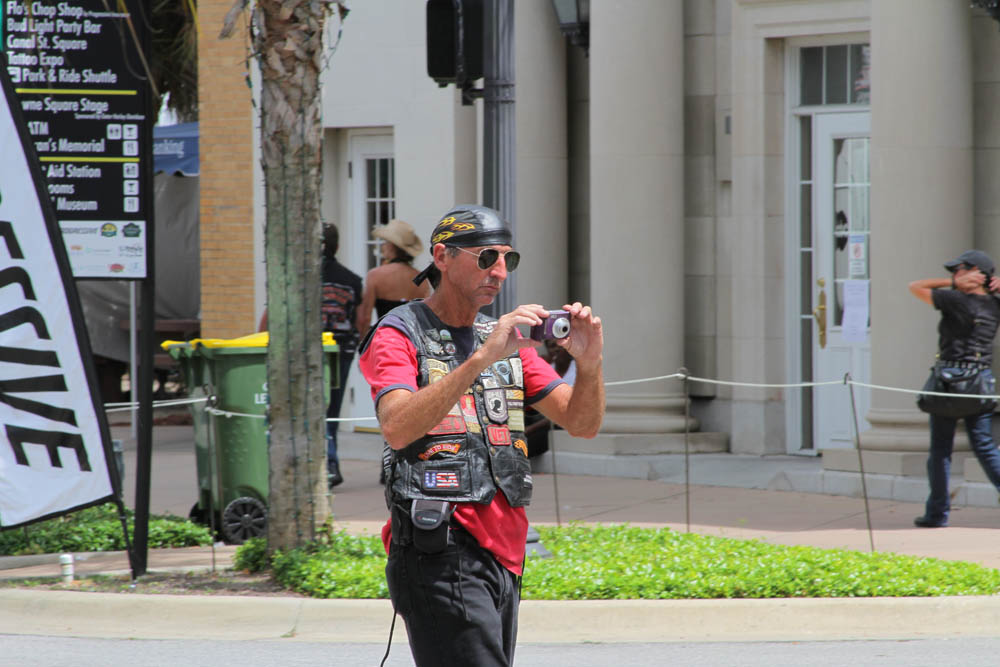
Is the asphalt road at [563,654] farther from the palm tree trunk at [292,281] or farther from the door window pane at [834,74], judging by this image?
the door window pane at [834,74]

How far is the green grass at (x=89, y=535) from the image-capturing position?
923 centimetres

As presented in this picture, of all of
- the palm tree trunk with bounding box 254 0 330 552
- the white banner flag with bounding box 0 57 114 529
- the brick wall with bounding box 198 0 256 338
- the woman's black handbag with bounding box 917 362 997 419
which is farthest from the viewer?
the brick wall with bounding box 198 0 256 338

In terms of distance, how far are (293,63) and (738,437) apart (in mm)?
6128

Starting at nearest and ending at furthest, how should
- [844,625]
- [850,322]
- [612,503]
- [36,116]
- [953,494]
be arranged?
[844,625]
[36,116]
[953,494]
[612,503]
[850,322]

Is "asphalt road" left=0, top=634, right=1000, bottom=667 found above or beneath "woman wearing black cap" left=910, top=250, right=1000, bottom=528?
beneath

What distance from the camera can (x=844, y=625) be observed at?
7.31 metres

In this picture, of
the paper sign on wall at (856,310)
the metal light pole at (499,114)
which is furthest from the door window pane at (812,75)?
the metal light pole at (499,114)

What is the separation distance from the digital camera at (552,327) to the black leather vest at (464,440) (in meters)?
0.22

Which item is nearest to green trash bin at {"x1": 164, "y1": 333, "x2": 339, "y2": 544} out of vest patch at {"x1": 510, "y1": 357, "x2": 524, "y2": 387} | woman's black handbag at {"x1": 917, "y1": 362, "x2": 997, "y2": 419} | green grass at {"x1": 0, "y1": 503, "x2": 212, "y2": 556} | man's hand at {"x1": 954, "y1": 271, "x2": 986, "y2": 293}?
green grass at {"x1": 0, "y1": 503, "x2": 212, "y2": 556}

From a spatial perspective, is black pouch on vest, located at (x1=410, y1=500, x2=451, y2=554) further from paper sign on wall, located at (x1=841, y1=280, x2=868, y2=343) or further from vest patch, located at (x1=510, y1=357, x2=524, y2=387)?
paper sign on wall, located at (x1=841, y1=280, x2=868, y2=343)

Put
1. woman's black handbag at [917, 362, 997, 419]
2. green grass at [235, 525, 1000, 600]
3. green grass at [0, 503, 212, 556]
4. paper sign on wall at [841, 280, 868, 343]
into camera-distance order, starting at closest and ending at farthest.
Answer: green grass at [235, 525, 1000, 600] → green grass at [0, 503, 212, 556] → woman's black handbag at [917, 362, 997, 419] → paper sign on wall at [841, 280, 868, 343]

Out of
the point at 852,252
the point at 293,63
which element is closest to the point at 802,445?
the point at 852,252

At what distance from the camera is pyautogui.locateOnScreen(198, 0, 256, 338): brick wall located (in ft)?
51.0

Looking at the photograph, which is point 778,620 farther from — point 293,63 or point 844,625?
point 293,63
